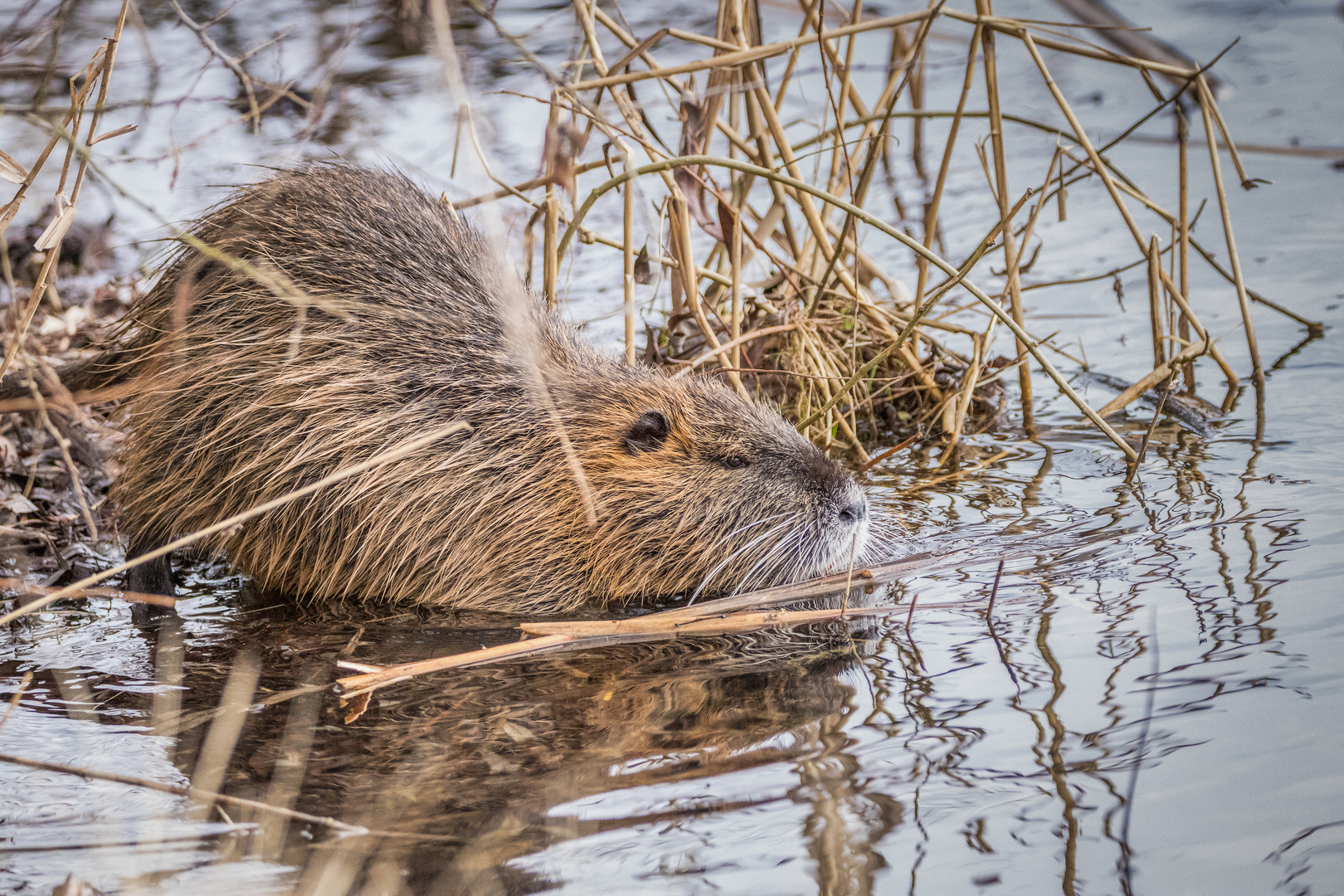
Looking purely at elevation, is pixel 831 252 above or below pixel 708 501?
above

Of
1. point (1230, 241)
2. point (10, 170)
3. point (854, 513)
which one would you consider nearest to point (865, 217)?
point (854, 513)

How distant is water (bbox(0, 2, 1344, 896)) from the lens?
5.79 feet

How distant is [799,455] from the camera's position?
3.02 metres

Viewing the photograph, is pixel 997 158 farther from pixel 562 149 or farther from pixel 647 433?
pixel 562 149

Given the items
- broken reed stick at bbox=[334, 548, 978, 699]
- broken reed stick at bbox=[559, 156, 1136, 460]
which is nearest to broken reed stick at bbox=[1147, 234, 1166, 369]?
broken reed stick at bbox=[559, 156, 1136, 460]

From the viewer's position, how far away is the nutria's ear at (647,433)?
300 centimetres

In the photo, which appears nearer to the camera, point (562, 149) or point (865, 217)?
point (562, 149)

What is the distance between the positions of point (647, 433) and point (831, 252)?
0.98m

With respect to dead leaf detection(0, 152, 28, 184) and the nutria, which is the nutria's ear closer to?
the nutria

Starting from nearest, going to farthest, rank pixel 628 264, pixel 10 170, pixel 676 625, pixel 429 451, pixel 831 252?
pixel 10 170, pixel 676 625, pixel 429 451, pixel 628 264, pixel 831 252

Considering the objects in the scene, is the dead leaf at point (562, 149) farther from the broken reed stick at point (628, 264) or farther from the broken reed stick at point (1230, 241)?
the broken reed stick at point (1230, 241)

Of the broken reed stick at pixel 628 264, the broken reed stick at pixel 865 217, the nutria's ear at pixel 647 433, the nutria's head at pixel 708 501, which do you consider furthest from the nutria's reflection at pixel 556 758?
the broken reed stick at pixel 628 264

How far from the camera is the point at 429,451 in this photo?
9.78 ft

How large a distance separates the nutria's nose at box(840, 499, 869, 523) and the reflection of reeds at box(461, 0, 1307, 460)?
406 mm
